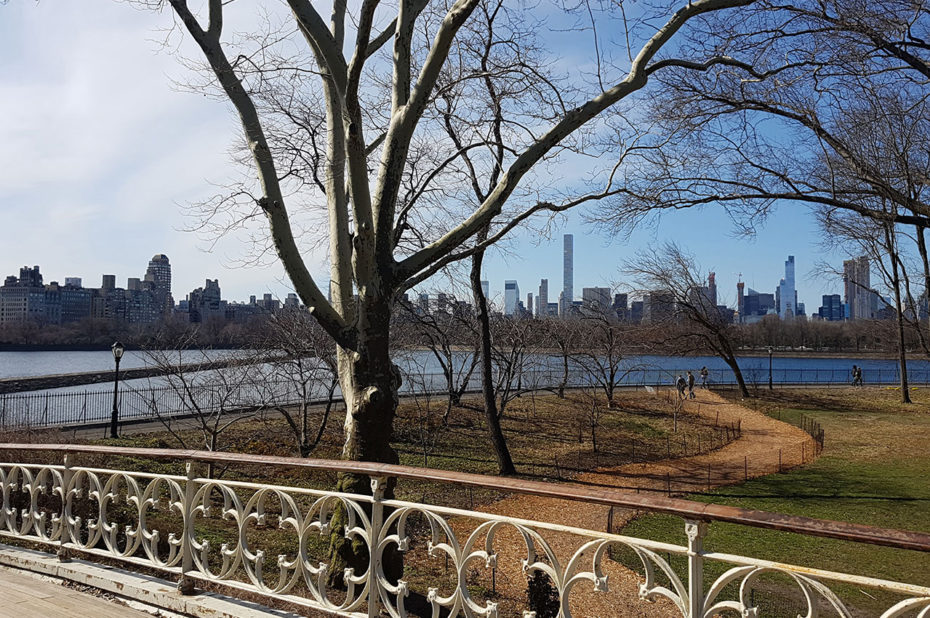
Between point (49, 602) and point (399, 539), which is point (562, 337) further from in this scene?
point (399, 539)

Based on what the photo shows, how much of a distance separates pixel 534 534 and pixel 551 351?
28.5 meters

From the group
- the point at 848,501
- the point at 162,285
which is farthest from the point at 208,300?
the point at 848,501

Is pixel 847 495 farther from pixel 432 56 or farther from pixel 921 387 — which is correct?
pixel 921 387

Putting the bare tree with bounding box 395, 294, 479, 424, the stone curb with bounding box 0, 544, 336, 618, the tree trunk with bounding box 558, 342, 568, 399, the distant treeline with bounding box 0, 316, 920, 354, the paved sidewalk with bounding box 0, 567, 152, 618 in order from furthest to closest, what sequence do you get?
the distant treeline with bounding box 0, 316, 920, 354
the tree trunk with bounding box 558, 342, 568, 399
the bare tree with bounding box 395, 294, 479, 424
the paved sidewalk with bounding box 0, 567, 152, 618
the stone curb with bounding box 0, 544, 336, 618

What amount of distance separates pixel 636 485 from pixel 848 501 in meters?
4.98

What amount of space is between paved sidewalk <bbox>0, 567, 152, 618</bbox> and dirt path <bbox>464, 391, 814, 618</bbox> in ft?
12.0

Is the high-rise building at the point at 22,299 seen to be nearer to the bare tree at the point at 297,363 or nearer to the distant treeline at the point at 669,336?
the distant treeline at the point at 669,336

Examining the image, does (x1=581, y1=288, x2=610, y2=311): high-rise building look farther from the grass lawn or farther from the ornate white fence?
the ornate white fence

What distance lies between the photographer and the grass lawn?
10.6 m

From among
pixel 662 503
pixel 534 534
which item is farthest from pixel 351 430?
pixel 662 503

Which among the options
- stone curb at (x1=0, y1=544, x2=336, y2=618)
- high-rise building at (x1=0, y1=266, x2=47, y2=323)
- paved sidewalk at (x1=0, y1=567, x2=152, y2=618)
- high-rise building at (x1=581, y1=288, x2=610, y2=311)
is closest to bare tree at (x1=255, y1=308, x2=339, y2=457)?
stone curb at (x1=0, y1=544, x2=336, y2=618)

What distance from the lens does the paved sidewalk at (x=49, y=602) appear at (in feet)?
11.6

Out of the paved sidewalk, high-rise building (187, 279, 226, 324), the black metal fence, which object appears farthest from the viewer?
high-rise building (187, 279, 226, 324)

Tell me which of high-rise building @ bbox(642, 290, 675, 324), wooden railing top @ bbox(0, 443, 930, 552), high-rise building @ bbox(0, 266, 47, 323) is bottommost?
wooden railing top @ bbox(0, 443, 930, 552)
